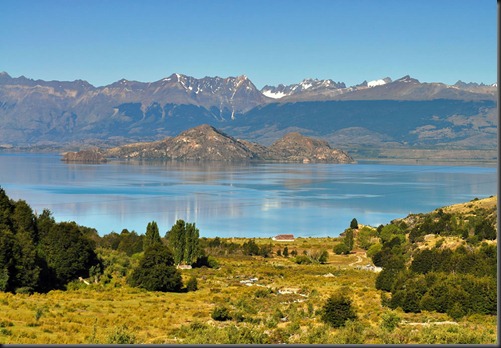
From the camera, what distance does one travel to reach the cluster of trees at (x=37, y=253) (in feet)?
99.0

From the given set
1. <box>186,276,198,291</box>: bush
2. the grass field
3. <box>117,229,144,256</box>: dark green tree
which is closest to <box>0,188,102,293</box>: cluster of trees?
the grass field

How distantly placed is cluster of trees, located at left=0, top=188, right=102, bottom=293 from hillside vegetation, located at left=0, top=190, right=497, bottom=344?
7cm

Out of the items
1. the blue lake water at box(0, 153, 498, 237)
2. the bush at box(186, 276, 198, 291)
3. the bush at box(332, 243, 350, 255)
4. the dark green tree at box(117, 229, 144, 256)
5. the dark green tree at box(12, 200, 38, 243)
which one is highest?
the dark green tree at box(12, 200, 38, 243)

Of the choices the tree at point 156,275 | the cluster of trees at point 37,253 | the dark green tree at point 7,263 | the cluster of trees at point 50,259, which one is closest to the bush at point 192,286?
the cluster of trees at point 50,259

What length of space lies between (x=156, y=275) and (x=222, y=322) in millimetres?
9820

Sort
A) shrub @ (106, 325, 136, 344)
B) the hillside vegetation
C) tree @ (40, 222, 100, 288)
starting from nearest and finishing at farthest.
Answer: shrub @ (106, 325, 136, 344)
the hillside vegetation
tree @ (40, 222, 100, 288)

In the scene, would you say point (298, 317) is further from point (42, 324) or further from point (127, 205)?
point (127, 205)

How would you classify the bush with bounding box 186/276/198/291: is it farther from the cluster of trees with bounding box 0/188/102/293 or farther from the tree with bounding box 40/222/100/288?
the tree with bounding box 40/222/100/288

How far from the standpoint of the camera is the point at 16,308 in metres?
23.5

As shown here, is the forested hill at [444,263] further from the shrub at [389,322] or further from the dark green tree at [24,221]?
the dark green tree at [24,221]

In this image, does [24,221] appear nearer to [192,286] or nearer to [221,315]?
[192,286]

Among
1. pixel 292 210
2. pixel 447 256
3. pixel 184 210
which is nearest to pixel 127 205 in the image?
pixel 184 210

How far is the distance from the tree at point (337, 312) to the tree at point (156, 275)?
11303 millimetres

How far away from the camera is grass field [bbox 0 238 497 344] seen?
1962 centimetres
